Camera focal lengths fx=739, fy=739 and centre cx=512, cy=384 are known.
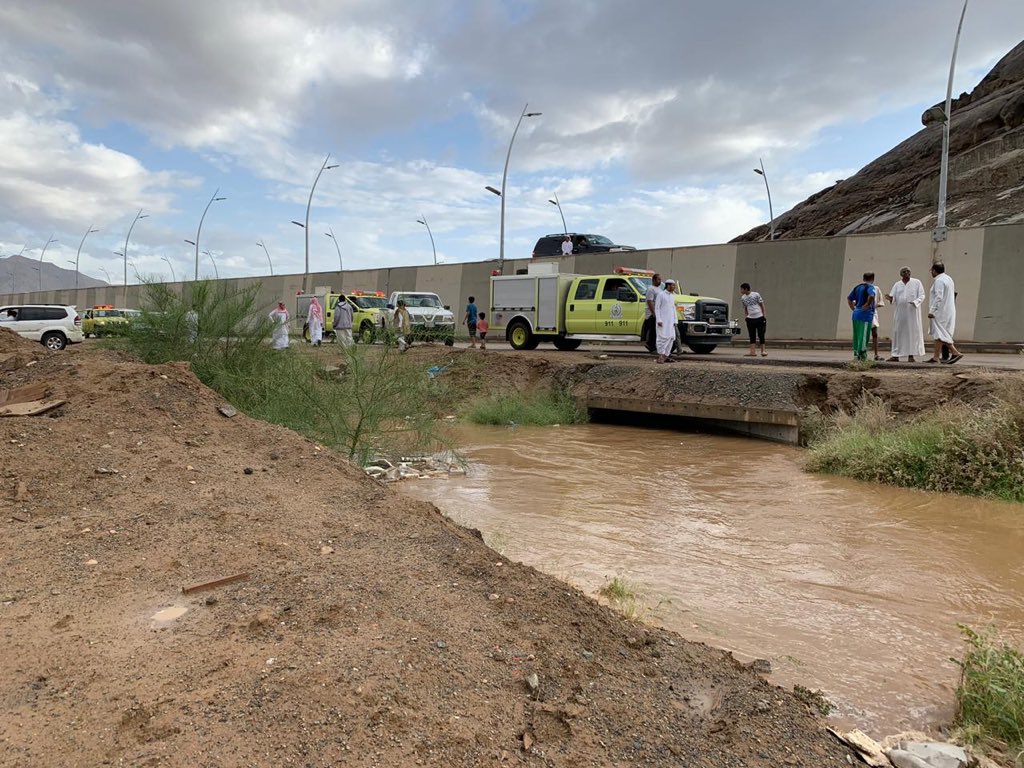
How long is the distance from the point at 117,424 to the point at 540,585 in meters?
4.02

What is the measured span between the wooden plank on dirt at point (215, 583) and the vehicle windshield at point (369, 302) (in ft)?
71.2

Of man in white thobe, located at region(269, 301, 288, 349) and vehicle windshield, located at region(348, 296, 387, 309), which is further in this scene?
vehicle windshield, located at region(348, 296, 387, 309)

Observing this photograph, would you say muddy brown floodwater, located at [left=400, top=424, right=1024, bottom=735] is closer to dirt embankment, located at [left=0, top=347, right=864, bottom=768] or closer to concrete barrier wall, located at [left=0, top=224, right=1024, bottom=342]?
dirt embankment, located at [left=0, top=347, right=864, bottom=768]

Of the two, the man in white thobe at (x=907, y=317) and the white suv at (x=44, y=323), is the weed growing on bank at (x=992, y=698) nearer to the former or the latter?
the man in white thobe at (x=907, y=317)

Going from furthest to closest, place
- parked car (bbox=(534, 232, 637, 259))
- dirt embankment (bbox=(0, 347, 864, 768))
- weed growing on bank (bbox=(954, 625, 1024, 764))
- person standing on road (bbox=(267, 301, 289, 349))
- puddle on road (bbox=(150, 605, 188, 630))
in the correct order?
parked car (bbox=(534, 232, 637, 259)), person standing on road (bbox=(267, 301, 289, 349)), puddle on road (bbox=(150, 605, 188, 630)), weed growing on bank (bbox=(954, 625, 1024, 764)), dirt embankment (bbox=(0, 347, 864, 768))

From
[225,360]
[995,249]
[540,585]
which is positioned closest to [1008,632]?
[540,585]

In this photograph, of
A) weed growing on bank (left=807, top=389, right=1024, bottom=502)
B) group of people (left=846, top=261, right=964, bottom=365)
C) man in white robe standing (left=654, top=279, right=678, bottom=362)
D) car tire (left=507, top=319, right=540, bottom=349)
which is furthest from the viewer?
car tire (left=507, top=319, right=540, bottom=349)

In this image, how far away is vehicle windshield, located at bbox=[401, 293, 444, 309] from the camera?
2477 centimetres

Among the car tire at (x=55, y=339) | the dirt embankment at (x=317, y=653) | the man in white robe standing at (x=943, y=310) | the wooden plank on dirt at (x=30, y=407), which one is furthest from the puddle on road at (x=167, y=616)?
the car tire at (x=55, y=339)

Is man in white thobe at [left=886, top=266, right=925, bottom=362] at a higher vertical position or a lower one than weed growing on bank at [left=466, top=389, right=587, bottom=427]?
higher

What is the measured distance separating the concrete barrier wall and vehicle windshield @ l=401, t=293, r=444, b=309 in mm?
5104

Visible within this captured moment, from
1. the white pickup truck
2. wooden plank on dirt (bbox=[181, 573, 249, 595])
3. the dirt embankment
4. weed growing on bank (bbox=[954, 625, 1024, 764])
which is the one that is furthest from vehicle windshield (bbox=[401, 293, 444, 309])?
weed growing on bank (bbox=[954, 625, 1024, 764])

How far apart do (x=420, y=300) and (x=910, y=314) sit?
15.7m

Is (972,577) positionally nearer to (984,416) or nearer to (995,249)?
(984,416)
